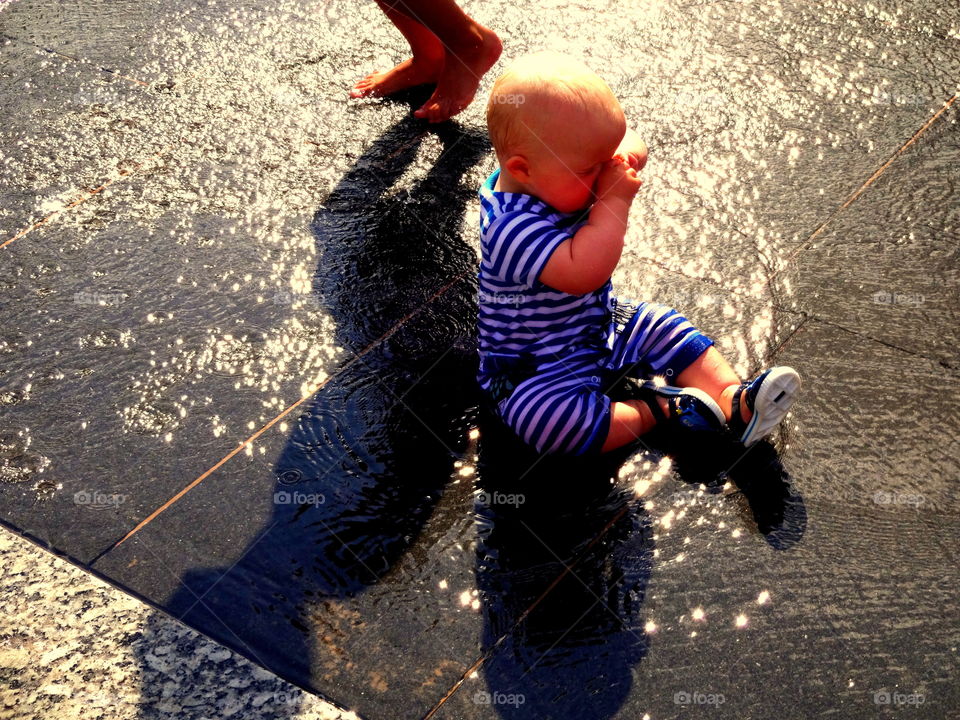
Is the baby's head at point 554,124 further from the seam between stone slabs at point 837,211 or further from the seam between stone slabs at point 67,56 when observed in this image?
the seam between stone slabs at point 67,56

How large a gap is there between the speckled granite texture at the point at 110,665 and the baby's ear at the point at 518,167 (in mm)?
1450

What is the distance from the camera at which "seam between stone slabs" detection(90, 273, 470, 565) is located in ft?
8.89

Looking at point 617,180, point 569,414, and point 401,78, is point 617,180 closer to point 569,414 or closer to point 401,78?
point 569,414

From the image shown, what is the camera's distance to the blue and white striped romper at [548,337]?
2699 mm

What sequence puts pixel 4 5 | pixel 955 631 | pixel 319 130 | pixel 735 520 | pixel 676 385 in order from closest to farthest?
1. pixel 955 631
2. pixel 735 520
3. pixel 676 385
4. pixel 319 130
5. pixel 4 5

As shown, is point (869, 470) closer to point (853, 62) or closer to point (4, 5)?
point (853, 62)

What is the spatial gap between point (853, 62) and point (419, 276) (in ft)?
7.53

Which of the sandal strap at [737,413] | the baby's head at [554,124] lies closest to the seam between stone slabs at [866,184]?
the sandal strap at [737,413]

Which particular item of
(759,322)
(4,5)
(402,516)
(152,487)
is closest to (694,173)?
(759,322)

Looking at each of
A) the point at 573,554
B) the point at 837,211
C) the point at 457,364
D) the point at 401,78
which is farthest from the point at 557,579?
the point at 401,78

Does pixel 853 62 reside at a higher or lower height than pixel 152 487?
higher

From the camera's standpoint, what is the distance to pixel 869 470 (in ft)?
9.00

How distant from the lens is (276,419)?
9.84ft

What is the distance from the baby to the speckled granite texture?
1018mm
